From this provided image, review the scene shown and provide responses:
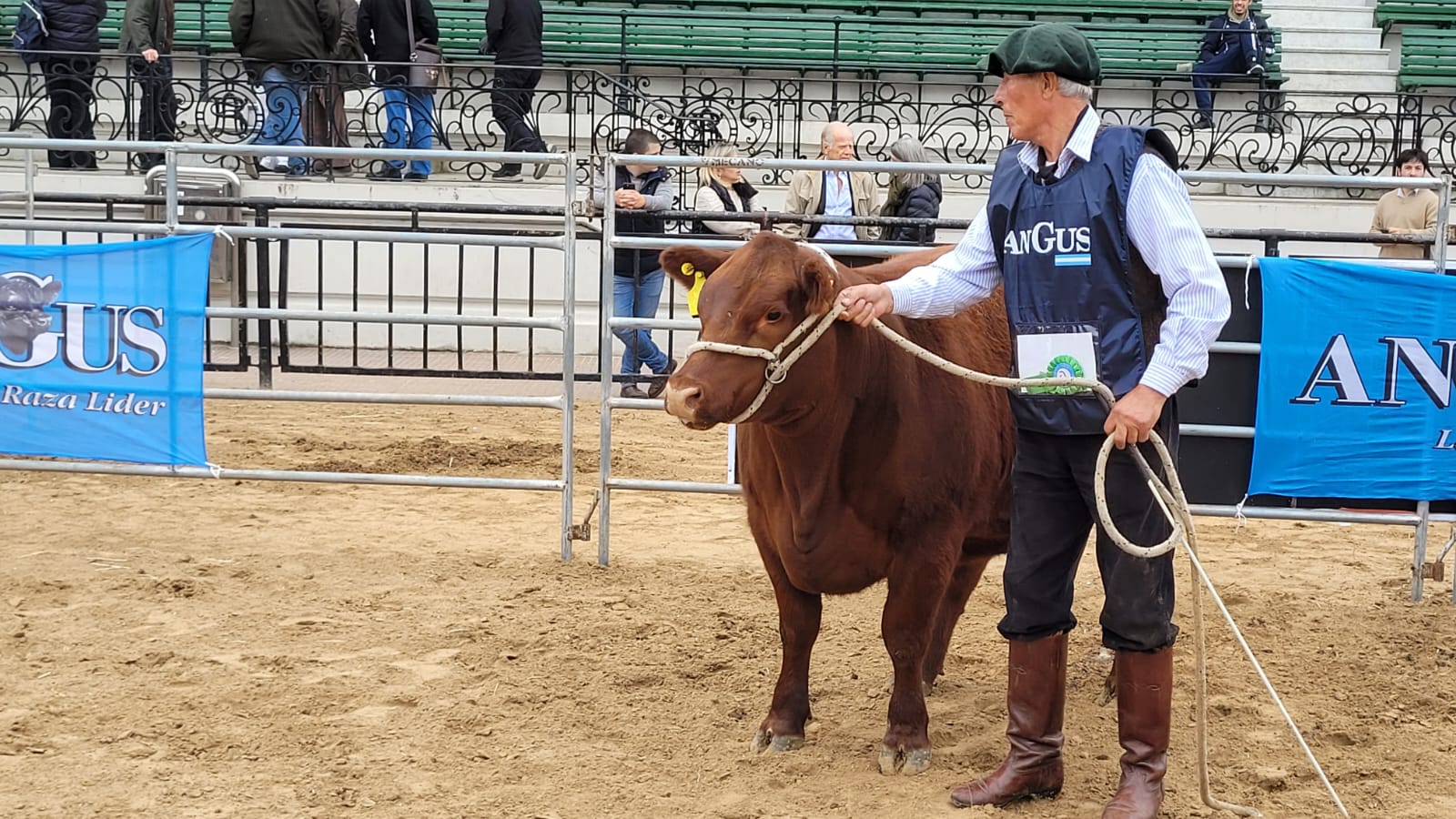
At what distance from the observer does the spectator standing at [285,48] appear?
13.3 m

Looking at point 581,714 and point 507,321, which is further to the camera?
point 507,321

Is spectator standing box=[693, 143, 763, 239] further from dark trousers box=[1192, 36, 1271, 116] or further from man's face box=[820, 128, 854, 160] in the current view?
dark trousers box=[1192, 36, 1271, 116]

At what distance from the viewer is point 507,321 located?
6188 mm

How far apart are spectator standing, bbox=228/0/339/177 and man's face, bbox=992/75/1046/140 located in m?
10.8

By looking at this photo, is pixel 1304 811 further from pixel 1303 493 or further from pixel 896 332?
pixel 1303 493

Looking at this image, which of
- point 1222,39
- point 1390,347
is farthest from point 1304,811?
point 1222,39

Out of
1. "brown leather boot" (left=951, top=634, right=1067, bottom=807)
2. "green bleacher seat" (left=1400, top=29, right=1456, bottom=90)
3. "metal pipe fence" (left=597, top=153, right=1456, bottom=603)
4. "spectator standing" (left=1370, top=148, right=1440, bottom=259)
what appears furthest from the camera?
Answer: "green bleacher seat" (left=1400, top=29, right=1456, bottom=90)

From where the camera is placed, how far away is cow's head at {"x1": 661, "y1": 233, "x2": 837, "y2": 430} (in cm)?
Result: 367

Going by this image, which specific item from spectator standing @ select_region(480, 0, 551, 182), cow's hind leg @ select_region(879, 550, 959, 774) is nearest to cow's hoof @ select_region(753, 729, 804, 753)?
cow's hind leg @ select_region(879, 550, 959, 774)

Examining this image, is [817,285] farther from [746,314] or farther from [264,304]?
[264,304]

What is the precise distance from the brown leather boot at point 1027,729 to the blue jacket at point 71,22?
504 inches

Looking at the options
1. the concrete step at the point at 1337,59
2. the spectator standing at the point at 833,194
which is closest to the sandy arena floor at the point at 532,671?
the spectator standing at the point at 833,194

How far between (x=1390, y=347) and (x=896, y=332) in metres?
2.60

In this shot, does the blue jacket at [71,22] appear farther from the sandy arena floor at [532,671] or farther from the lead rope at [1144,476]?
the lead rope at [1144,476]
